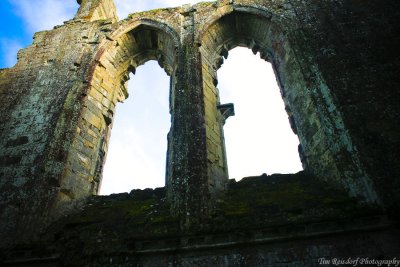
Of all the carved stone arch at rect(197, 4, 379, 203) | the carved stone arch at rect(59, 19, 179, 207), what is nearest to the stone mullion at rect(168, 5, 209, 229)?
the carved stone arch at rect(197, 4, 379, 203)

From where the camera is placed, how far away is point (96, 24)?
8.10 m

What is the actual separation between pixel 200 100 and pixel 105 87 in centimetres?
249

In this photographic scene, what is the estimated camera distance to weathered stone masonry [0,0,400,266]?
4332 millimetres

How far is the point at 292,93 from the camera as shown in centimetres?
593

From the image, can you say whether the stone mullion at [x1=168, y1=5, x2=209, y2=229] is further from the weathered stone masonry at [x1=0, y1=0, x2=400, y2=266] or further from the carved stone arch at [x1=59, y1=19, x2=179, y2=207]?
the carved stone arch at [x1=59, y1=19, x2=179, y2=207]

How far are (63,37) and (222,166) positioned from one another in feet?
18.2

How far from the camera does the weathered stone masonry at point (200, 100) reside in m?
4.33

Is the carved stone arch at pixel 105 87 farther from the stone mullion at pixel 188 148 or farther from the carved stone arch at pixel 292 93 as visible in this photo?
the carved stone arch at pixel 292 93

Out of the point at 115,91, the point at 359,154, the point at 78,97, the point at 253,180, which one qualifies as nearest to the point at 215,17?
the point at 115,91

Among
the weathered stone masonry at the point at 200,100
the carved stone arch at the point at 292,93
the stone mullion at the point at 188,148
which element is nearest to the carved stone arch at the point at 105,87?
the weathered stone masonry at the point at 200,100

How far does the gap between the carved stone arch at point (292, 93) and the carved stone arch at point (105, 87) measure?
3.82 feet

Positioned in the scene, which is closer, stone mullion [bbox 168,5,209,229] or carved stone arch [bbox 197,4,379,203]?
stone mullion [bbox 168,5,209,229]

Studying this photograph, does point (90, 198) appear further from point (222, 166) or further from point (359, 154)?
point (359, 154)

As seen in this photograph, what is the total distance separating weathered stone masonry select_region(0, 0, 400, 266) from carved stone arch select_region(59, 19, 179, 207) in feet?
0.08
